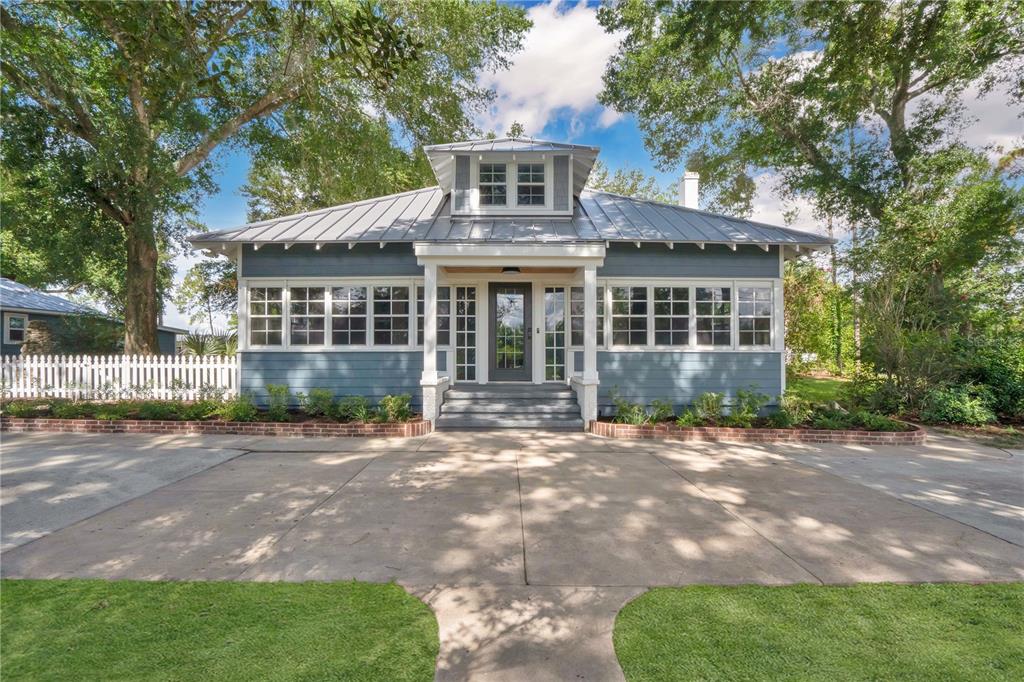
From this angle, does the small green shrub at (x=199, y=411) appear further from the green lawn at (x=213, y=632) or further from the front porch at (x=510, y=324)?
the green lawn at (x=213, y=632)

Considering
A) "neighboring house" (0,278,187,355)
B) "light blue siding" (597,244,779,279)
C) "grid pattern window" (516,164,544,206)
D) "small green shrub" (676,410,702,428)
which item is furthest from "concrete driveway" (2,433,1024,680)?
"neighboring house" (0,278,187,355)

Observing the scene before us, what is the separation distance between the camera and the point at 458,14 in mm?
12445

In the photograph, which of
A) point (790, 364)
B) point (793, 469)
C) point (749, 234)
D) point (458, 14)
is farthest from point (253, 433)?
point (790, 364)

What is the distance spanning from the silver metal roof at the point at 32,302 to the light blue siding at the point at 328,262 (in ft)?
39.4

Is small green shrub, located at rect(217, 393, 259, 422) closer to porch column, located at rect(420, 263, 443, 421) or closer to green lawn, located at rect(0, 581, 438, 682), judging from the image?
porch column, located at rect(420, 263, 443, 421)

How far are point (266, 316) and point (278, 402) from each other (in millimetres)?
2112

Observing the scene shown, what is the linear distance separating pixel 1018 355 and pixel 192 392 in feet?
55.3

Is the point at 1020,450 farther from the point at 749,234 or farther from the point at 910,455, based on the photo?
the point at 749,234

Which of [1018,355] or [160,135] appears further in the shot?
[160,135]

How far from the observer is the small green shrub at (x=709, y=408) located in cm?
805

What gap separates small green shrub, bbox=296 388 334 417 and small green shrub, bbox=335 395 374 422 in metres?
0.18

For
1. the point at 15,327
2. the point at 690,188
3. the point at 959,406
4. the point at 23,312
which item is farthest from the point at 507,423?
the point at 15,327

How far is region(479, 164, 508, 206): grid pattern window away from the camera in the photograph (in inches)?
375

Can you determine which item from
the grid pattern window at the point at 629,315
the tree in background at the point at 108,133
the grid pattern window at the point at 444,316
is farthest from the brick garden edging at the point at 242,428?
the grid pattern window at the point at 629,315
